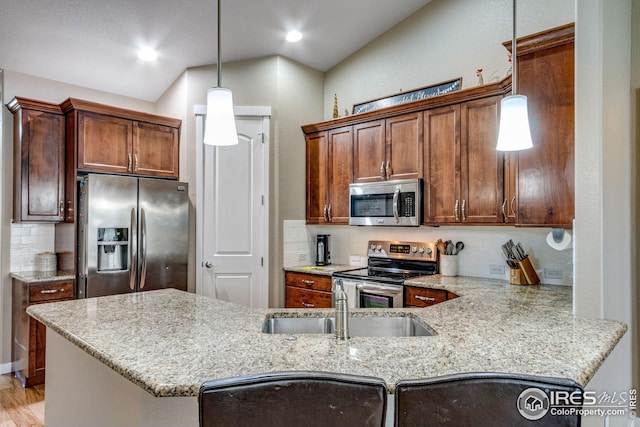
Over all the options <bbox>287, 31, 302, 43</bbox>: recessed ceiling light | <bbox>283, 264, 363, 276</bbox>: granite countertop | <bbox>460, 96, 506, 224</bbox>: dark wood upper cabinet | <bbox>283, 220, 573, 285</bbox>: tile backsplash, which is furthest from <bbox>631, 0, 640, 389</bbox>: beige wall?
<bbox>287, 31, 302, 43</bbox>: recessed ceiling light

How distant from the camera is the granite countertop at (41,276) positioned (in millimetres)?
3359

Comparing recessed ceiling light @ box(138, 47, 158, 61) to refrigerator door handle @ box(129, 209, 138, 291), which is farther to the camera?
recessed ceiling light @ box(138, 47, 158, 61)

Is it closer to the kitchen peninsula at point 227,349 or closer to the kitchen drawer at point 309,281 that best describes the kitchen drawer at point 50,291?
the kitchen peninsula at point 227,349

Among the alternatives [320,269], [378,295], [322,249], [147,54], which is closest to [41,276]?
[147,54]

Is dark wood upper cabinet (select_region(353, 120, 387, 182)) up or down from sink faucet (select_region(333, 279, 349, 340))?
up

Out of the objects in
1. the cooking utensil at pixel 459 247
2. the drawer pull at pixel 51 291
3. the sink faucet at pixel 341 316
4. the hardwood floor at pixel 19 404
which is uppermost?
the cooking utensil at pixel 459 247

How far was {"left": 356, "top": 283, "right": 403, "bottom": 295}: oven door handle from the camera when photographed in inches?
124

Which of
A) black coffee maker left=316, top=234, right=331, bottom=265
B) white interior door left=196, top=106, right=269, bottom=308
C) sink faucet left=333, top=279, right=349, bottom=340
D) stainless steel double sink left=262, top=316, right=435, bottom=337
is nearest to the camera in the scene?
sink faucet left=333, top=279, right=349, bottom=340

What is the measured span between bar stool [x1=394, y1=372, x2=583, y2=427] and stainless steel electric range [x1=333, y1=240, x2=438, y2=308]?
2.11 m

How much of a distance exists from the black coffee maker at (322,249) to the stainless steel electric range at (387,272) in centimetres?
50

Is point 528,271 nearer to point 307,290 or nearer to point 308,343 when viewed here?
point 307,290

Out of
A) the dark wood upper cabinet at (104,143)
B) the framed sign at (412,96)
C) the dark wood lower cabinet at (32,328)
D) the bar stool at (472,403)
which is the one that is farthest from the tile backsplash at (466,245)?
the bar stool at (472,403)

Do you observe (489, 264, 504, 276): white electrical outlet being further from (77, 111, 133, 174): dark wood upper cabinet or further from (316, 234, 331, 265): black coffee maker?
(77, 111, 133, 174): dark wood upper cabinet

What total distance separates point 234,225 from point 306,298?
1.02m
